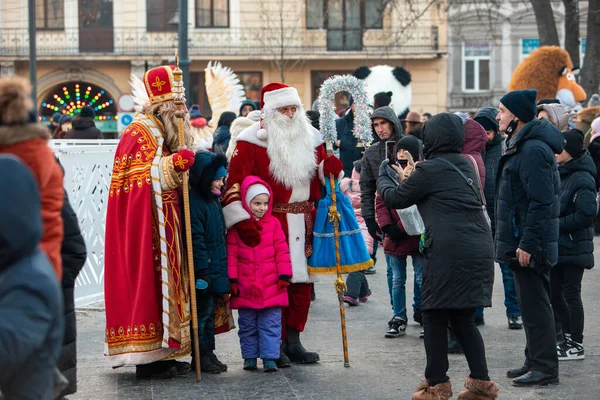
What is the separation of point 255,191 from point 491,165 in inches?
121

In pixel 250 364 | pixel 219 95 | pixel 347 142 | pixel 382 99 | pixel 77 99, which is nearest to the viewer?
pixel 250 364

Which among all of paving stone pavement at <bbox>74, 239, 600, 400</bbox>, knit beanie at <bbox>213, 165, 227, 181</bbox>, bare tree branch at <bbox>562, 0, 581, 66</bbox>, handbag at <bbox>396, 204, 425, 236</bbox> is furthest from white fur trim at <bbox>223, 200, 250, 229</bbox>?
bare tree branch at <bbox>562, 0, 581, 66</bbox>

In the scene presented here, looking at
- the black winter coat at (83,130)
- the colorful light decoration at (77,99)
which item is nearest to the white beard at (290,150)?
the black winter coat at (83,130)

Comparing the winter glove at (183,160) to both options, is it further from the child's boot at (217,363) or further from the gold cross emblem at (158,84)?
the child's boot at (217,363)

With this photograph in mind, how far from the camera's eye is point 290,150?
765 centimetres

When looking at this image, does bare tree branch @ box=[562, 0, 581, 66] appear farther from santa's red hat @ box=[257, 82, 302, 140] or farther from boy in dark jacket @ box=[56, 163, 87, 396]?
boy in dark jacket @ box=[56, 163, 87, 396]

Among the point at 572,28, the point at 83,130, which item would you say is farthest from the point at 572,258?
the point at 572,28

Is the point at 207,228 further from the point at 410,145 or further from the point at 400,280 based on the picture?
the point at 400,280

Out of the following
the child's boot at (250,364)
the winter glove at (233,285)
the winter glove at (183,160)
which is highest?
the winter glove at (183,160)

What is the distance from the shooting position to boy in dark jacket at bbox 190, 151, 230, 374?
7176 mm

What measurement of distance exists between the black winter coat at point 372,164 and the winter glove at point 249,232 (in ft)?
5.79

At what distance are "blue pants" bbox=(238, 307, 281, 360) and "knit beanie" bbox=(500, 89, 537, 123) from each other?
2.10 m

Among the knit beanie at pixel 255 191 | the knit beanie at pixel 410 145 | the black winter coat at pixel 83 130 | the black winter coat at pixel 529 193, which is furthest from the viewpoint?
the black winter coat at pixel 83 130

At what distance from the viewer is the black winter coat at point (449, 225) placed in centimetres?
636
